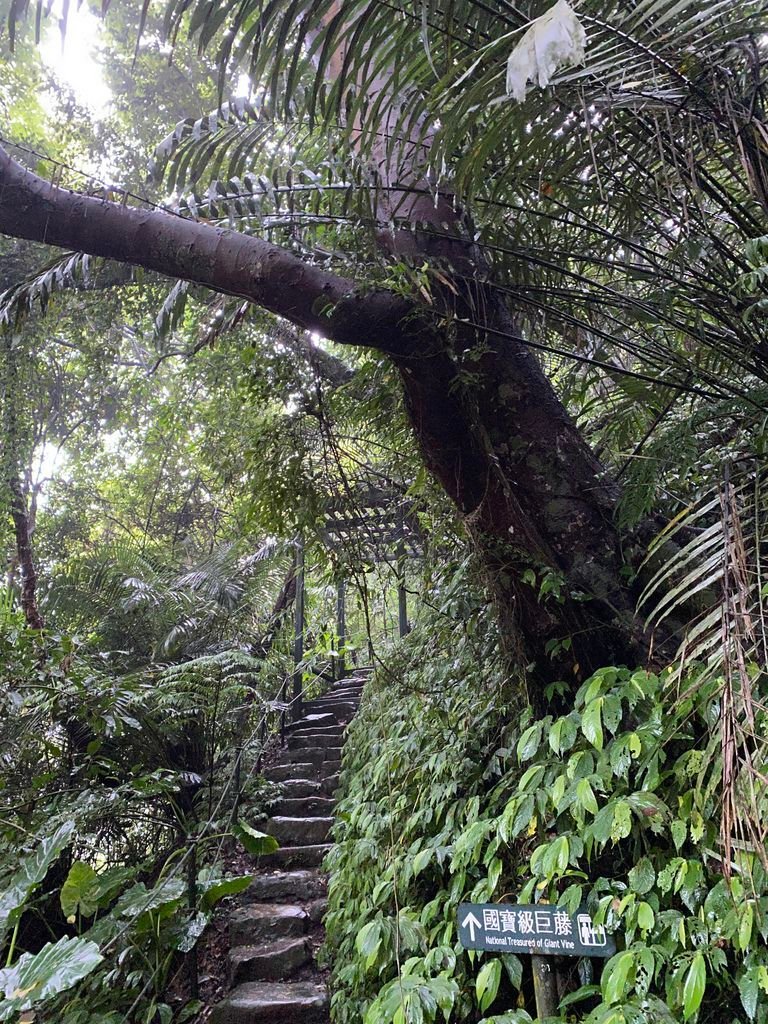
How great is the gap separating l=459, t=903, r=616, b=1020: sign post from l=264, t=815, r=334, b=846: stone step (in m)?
2.56

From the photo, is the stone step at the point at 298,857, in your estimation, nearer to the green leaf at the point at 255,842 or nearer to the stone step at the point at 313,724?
the green leaf at the point at 255,842

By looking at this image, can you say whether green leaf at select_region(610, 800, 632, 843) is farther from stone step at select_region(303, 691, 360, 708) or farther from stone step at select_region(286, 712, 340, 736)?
stone step at select_region(303, 691, 360, 708)

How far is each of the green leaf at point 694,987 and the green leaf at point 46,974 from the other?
155cm

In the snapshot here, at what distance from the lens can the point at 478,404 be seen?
205 cm

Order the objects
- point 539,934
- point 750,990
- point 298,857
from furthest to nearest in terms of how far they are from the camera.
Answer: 1. point 298,857
2. point 539,934
3. point 750,990

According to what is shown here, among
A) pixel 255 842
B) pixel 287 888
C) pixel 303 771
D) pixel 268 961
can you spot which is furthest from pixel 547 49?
pixel 303 771

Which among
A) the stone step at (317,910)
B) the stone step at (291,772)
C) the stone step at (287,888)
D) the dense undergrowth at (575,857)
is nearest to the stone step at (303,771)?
the stone step at (291,772)

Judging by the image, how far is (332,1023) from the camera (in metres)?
2.50

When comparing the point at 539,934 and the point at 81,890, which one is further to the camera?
the point at 81,890

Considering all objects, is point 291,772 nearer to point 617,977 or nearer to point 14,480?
point 14,480

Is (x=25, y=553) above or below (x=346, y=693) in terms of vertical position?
above

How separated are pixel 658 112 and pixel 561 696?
1.61 m

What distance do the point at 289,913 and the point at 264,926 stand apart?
141mm

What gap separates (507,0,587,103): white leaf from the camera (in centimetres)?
84
